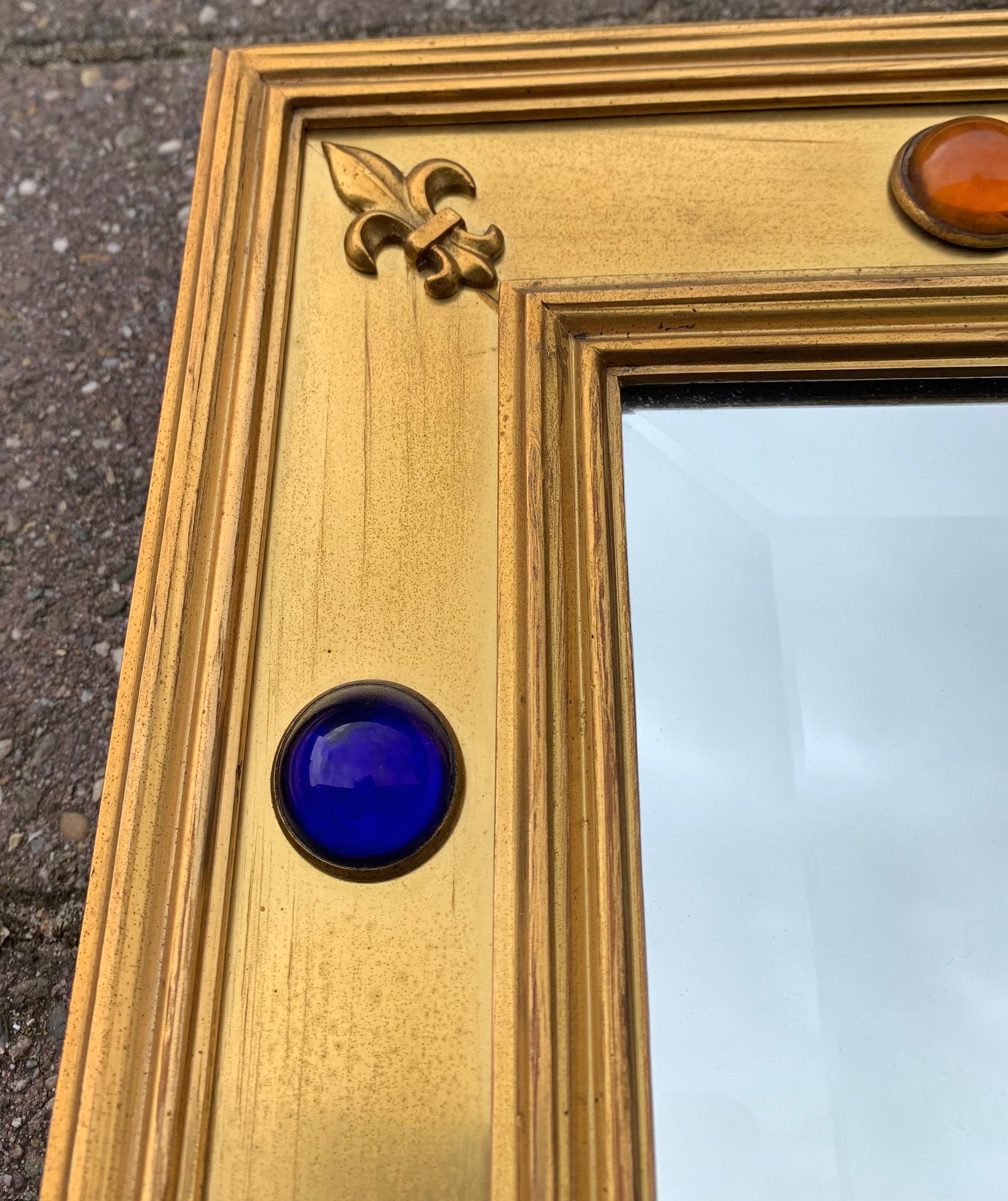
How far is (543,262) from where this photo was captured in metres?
0.49

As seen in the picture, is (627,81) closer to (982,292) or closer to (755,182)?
(755,182)

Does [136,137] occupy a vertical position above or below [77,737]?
above

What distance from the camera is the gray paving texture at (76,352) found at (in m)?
0.46

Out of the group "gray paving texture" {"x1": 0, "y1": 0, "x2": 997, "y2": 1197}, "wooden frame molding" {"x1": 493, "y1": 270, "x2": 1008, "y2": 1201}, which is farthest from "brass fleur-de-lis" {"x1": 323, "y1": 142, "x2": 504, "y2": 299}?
"gray paving texture" {"x1": 0, "y1": 0, "x2": 997, "y2": 1197}

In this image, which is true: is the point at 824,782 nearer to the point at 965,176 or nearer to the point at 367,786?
the point at 367,786

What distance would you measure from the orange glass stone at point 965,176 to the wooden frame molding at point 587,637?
3 cm

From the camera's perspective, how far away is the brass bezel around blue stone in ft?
1.30

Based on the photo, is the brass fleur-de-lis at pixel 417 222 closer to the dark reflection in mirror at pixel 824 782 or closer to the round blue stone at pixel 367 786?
the dark reflection in mirror at pixel 824 782

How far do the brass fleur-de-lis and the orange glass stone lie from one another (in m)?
0.22

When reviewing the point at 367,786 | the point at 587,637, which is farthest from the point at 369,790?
the point at 587,637

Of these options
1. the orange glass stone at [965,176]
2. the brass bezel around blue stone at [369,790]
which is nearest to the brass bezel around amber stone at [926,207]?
the orange glass stone at [965,176]

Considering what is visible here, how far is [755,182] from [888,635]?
25cm

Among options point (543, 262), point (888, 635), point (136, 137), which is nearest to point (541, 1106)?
point (888, 635)

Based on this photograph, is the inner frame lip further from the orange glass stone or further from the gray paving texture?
the gray paving texture
